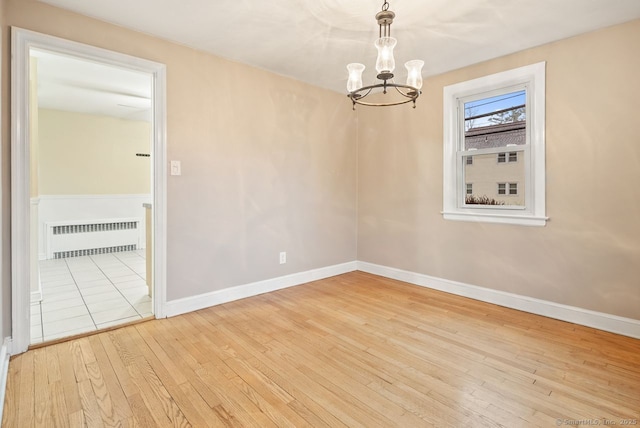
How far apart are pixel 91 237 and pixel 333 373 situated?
18.1 ft

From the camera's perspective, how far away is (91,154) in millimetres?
5750

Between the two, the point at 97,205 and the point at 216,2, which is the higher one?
the point at 216,2

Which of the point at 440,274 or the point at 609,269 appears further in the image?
the point at 440,274

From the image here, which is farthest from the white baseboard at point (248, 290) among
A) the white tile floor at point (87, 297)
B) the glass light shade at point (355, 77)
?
the glass light shade at point (355, 77)

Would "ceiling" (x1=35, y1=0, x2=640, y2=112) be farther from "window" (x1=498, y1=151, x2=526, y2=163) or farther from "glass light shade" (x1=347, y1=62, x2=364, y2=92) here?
"window" (x1=498, y1=151, x2=526, y2=163)

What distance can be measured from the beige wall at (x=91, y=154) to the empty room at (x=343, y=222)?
154 centimetres

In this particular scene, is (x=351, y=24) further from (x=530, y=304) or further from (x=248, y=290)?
(x=530, y=304)

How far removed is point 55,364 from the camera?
203cm

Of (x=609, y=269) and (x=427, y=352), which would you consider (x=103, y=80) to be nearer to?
(x=427, y=352)

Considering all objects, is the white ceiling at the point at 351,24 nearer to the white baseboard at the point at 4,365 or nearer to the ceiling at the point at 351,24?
the ceiling at the point at 351,24

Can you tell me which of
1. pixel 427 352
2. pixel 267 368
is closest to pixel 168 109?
pixel 267 368

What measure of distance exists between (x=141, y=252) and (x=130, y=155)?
1.92 metres

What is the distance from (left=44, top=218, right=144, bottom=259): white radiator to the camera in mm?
5281

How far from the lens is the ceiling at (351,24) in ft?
7.18
